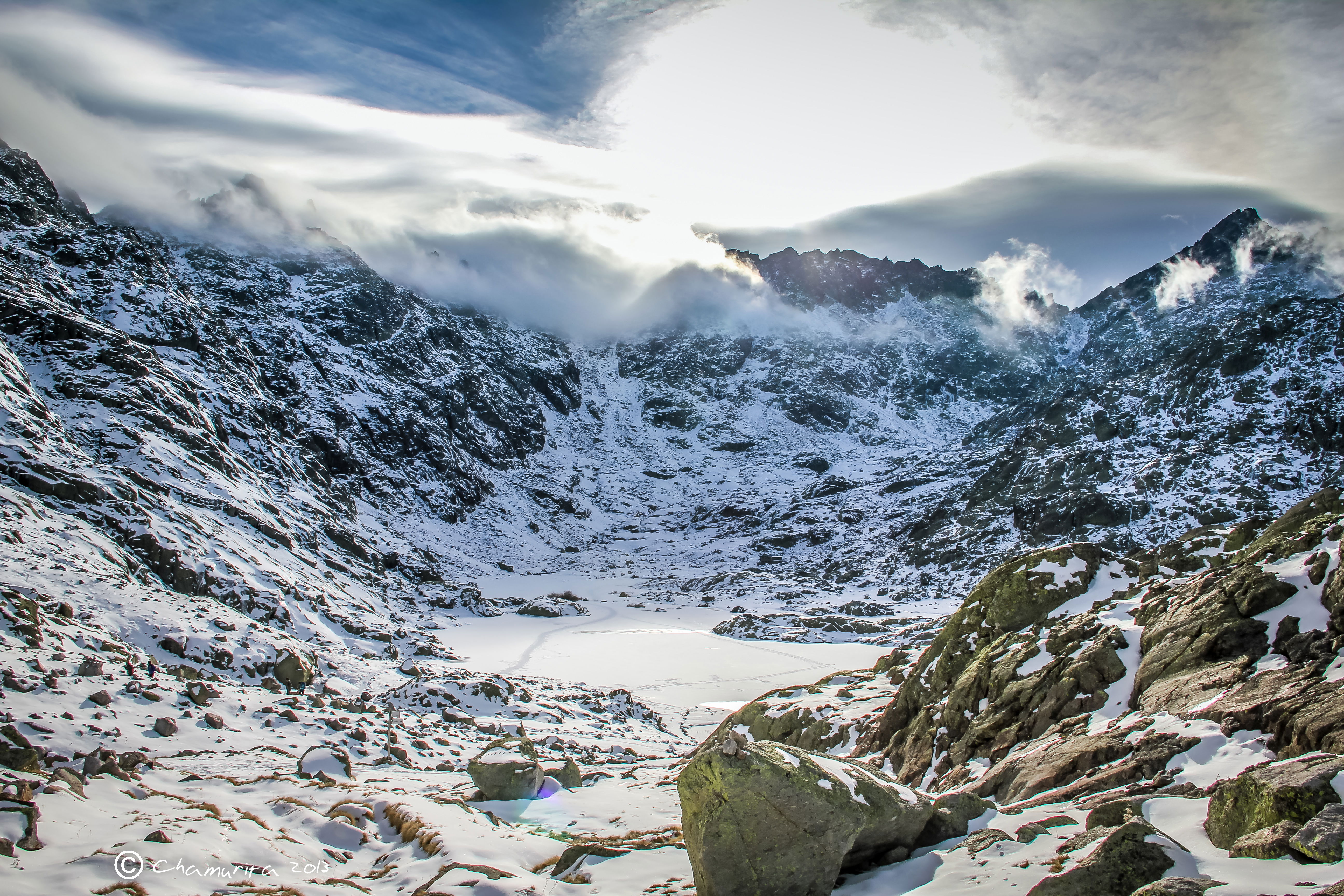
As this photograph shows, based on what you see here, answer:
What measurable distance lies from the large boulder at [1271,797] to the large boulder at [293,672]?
36894 mm

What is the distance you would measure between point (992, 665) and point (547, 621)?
73148 millimetres

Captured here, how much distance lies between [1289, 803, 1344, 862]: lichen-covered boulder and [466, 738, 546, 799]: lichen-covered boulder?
16.9 m

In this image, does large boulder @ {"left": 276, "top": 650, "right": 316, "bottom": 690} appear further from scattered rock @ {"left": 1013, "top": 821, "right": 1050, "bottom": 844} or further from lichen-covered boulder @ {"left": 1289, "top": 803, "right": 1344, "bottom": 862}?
lichen-covered boulder @ {"left": 1289, "top": 803, "right": 1344, "bottom": 862}

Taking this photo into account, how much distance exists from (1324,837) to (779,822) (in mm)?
6168

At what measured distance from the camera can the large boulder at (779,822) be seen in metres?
9.74

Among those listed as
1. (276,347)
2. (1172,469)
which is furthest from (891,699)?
(276,347)

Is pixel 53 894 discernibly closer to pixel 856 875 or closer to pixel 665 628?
pixel 856 875

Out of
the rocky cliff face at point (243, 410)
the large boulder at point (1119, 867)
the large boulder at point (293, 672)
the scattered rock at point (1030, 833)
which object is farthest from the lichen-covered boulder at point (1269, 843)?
the rocky cliff face at point (243, 410)

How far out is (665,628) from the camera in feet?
277

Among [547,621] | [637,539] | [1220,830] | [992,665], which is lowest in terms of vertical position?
[637,539]

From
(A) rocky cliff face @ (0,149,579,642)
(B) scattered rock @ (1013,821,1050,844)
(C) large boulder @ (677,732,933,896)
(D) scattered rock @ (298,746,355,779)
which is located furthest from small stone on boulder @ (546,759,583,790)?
(A) rocky cliff face @ (0,149,579,642)

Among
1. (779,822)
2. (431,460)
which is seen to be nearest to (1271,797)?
(779,822)

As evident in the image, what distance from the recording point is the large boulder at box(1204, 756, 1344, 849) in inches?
306

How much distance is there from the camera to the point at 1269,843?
295 inches
